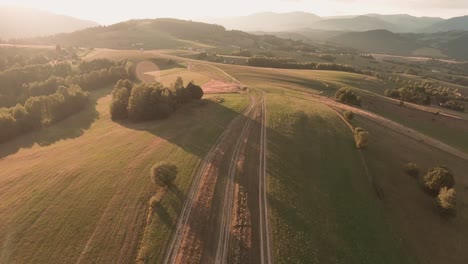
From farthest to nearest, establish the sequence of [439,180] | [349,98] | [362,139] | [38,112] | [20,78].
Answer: [20,78] < [349,98] < [38,112] < [362,139] < [439,180]

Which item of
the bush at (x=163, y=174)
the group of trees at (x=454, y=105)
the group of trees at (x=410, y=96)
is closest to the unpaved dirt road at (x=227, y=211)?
the bush at (x=163, y=174)

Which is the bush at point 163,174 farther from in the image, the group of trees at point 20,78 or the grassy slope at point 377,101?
the group of trees at point 20,78

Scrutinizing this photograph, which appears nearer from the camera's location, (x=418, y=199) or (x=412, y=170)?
(x=418, y=199)

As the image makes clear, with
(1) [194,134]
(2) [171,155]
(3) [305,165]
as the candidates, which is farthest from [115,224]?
(3) [305,165]

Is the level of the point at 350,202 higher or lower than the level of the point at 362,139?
lower

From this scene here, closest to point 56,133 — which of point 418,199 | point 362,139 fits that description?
point 362,139

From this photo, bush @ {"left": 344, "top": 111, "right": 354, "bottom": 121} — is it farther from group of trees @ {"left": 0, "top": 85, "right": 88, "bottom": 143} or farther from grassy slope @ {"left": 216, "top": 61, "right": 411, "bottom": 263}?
group of trees @ {"left": 0, "top": 85, "right": 88, "bottom": 143}

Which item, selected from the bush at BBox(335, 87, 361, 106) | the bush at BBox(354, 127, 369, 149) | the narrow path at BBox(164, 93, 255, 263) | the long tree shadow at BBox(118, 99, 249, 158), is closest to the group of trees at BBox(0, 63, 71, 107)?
the long tree shadow at BBox(118, 99, 249, 158)

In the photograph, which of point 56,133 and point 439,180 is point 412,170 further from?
point 56,133
